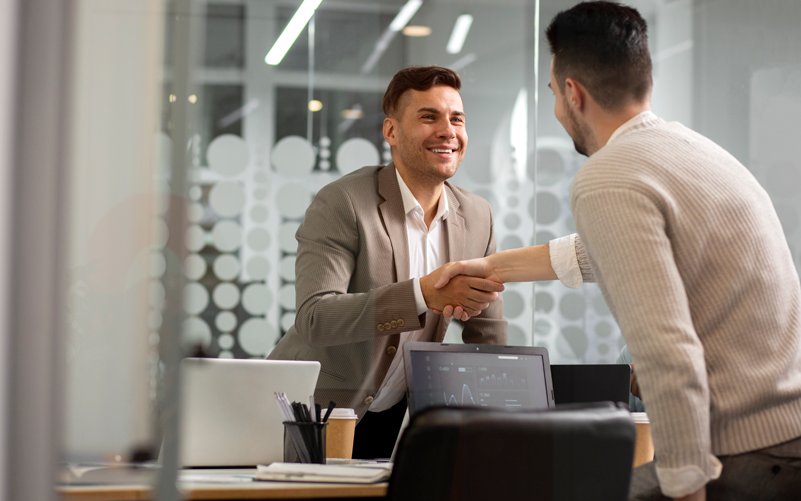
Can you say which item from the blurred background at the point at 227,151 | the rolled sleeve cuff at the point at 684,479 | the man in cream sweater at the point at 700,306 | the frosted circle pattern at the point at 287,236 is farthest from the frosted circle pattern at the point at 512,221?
the rolled sleeve cuff at the point at 684,479

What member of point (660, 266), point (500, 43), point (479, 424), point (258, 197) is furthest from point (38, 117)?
point (500, 43)

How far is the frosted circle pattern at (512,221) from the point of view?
3.66 m

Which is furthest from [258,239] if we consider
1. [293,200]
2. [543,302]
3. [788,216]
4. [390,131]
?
[788,216]

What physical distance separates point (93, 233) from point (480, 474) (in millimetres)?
669

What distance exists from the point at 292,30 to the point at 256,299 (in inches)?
47.8

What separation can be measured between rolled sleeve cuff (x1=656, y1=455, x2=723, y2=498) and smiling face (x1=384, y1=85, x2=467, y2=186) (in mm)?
1578

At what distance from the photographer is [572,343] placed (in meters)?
3.85

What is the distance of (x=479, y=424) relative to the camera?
109 cm

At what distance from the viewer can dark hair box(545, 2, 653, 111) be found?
5.05 feet

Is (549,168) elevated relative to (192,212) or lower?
elevated

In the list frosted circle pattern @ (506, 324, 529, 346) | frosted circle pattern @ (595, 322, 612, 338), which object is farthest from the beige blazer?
frosted circle pattern @ (595, 322, 612, 338)

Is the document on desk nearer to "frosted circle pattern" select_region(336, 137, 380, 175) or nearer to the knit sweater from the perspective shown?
the knit sweater

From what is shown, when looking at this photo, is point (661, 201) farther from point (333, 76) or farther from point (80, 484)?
point (333, 76)

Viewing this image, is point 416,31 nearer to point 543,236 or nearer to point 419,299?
point 543,236
